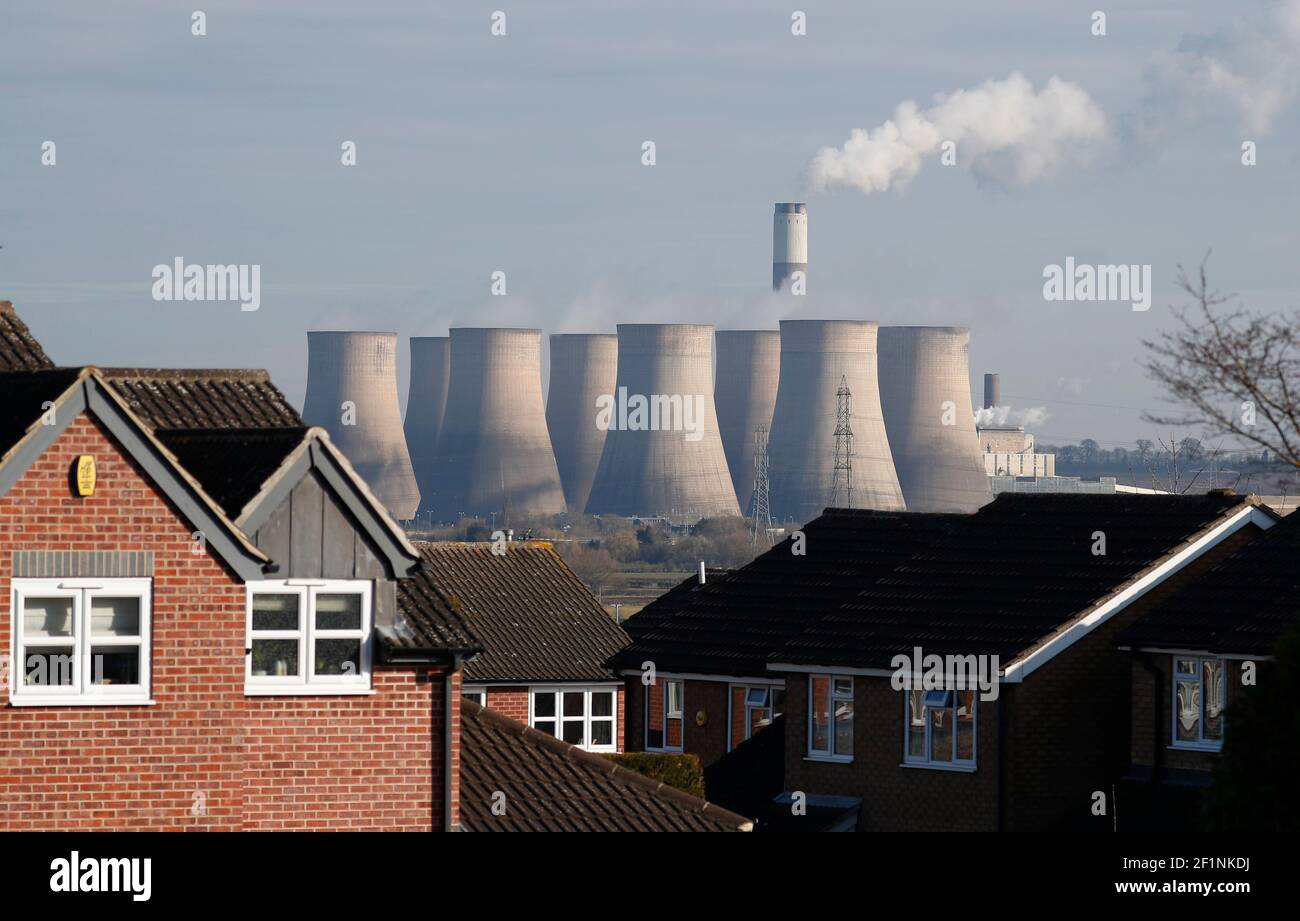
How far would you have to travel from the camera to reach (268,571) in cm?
1811

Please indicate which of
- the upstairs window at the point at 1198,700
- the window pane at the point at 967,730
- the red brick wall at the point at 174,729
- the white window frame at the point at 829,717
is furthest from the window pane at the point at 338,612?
the upstairs window at the point at 1198,700

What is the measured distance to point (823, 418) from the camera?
14250 cm

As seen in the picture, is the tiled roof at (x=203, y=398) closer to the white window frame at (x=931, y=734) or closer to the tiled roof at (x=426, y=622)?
the tiled roof at (x=426, y=622)

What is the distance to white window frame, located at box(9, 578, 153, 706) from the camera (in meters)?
17.2

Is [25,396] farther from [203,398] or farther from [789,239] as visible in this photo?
[789,239]

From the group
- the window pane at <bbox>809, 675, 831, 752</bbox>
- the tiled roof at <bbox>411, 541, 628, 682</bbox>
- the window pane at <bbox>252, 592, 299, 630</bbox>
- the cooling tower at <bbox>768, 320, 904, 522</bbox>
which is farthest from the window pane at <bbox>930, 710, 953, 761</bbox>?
the cooling tower at <bbox>768, 320, 904, 522</bbox>

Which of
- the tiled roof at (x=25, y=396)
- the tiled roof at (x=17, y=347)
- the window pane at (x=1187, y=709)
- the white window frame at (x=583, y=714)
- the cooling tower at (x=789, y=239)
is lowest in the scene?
the white window frame at (x=583, y=714)

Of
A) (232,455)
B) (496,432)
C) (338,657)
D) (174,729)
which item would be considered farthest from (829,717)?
(496,432)

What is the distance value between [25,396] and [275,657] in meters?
3.20

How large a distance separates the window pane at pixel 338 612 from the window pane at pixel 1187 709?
44.6ft

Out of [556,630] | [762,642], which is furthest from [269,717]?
[556,630]

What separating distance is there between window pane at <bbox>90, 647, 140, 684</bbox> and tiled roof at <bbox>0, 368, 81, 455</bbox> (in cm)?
188

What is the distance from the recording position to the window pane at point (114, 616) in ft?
57.7

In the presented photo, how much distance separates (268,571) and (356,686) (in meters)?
1.36
